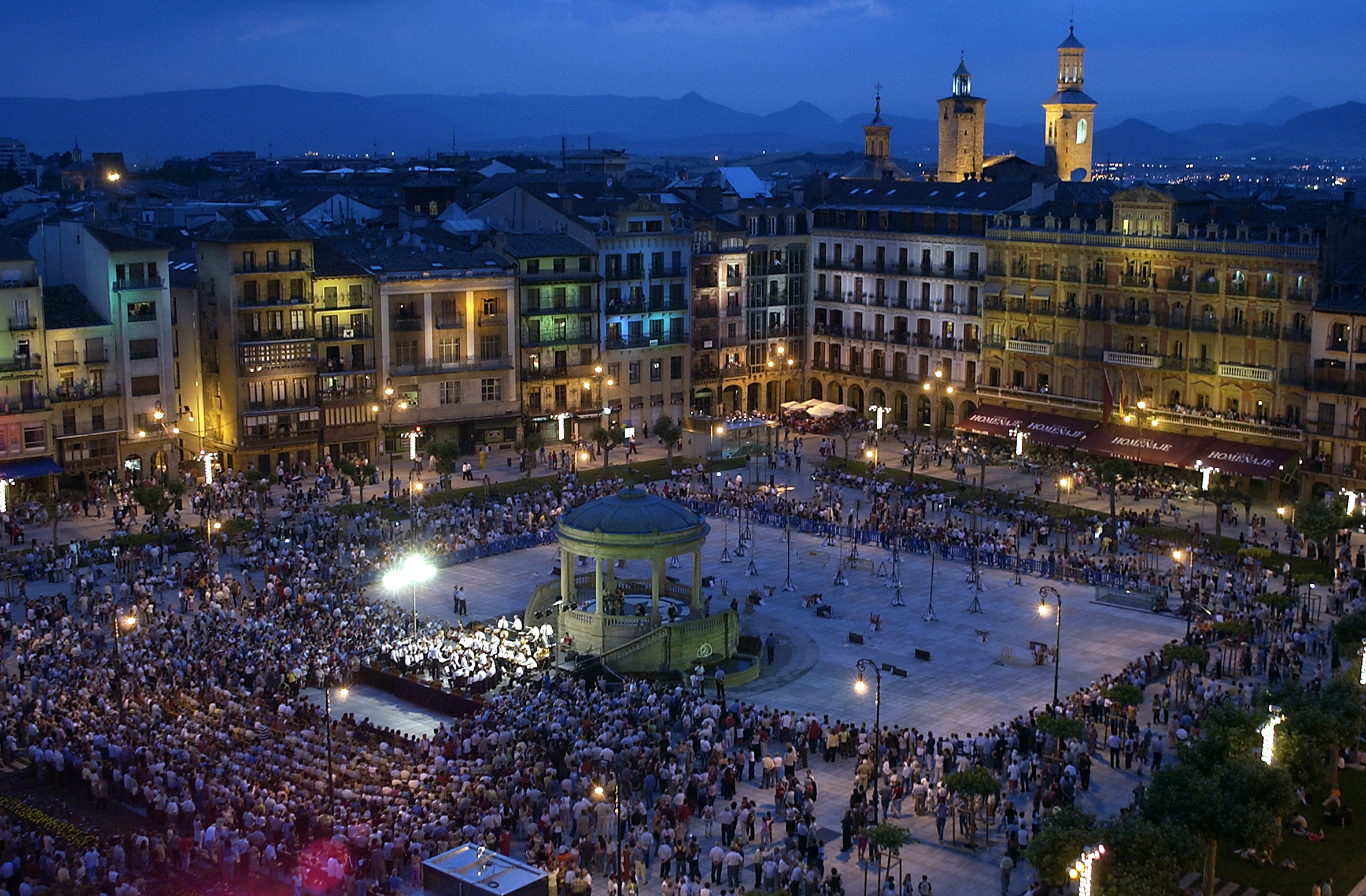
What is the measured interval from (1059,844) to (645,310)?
74798mm

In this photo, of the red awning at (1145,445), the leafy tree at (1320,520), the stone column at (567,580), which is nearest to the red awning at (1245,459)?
the red awning at (1145,445)

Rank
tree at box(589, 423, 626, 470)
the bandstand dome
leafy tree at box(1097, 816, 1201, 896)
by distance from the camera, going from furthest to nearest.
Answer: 1. tree at box(589, 423, 626, 470)
2. the bandstand dome
3. leafy tree at box(1097, 816, 1201, 896)

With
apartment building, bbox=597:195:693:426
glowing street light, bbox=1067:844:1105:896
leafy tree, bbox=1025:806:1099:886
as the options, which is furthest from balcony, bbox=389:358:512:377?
glowing street light, bbox=1067:844:1105:896

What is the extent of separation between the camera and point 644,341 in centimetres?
11094

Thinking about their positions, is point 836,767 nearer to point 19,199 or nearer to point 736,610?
point 736,610

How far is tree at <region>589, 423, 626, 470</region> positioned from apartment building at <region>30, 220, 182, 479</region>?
2461cm

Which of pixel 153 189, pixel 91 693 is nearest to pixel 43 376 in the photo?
pixel 91 693

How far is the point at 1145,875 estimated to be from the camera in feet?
125

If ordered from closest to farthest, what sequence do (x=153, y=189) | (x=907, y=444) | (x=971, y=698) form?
(x=971, y=698)
(x=907, y=444)
(x=153, y=189)

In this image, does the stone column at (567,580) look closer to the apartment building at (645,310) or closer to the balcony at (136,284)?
the balcony at (136,284)

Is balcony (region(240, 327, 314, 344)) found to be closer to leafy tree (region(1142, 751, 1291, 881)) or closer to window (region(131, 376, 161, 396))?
window (region(131, 376, 161, 396))

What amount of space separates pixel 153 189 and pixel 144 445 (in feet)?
269

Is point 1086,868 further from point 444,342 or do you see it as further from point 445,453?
point 444,342

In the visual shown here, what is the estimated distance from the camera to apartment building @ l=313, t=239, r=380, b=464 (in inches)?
3826
